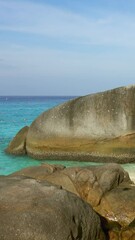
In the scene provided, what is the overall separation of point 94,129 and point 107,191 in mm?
6563

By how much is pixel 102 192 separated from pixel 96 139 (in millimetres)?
6606

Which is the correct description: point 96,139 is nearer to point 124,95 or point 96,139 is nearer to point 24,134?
point 124,95

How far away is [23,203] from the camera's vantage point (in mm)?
5535

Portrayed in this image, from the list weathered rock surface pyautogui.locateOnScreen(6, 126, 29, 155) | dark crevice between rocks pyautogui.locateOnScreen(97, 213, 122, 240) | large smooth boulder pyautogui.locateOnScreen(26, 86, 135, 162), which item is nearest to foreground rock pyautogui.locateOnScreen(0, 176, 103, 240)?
dark crevice between rocks pyautogui.locateOnScreen(97, 213, 122, 240)

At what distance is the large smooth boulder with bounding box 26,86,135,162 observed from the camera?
14.8 metres

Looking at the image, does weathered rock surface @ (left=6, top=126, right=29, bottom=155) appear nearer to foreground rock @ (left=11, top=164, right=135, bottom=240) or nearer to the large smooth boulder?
the large smooth boulder

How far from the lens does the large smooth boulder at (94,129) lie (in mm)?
14844

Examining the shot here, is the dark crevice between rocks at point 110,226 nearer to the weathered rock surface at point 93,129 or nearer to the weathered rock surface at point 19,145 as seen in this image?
the weathered rock surface at point 93,129

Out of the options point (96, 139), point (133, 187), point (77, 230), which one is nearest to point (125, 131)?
point (96, 139)

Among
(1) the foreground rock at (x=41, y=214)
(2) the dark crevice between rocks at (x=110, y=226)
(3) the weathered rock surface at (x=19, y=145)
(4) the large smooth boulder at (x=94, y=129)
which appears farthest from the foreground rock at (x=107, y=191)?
(3) the weathered rock surface at (x=19, y=145)

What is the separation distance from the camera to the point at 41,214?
5.36 m

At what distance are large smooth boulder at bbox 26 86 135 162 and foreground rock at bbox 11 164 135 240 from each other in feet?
17.7

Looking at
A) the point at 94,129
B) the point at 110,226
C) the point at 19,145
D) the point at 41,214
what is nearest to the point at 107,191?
the point at 110,226

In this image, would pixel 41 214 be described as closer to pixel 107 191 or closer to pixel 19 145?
pixel 107 191
